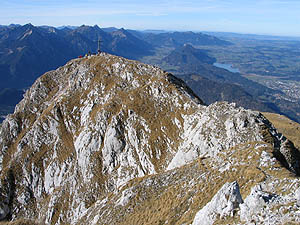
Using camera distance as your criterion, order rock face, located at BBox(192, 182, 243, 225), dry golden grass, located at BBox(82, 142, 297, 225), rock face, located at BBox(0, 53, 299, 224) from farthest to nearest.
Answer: rock face, located at BBox(0, 53, 299, 224), dry golden grass, located at BBox(82, 142, 297, 225), rock face, located at BBox(192, 182, 243, 225)

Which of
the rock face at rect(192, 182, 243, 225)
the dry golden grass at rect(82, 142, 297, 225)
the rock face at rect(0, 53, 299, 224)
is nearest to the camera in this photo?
the rock face at rect(192, 182, 243, 225)

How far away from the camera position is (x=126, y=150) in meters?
68.8

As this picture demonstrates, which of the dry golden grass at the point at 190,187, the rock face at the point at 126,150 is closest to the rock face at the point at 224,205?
the rock face at the point at 126,150

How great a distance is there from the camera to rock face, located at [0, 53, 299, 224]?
121 ft

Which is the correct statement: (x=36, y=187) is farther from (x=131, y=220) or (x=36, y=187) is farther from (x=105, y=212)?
(x=131, y=220)

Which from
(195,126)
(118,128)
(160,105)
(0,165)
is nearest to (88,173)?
(118,128)

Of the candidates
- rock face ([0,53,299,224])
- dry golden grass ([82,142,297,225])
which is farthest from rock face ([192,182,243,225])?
dry golden grass ([82,142,297,225])

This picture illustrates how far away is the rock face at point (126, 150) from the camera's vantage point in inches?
1452

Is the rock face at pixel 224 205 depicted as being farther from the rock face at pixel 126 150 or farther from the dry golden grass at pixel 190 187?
the dry golden grass at pixel 190 187

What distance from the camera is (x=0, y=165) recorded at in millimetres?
86812

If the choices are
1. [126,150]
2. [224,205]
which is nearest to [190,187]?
[224,205]

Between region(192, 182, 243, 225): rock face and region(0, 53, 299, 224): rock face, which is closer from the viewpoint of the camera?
region(192, 182, 243, 225): rock face

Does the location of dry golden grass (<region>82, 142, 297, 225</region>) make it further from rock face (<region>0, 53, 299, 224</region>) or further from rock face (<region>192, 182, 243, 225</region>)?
rock face (<region>192, 182, 243, 225</region>)

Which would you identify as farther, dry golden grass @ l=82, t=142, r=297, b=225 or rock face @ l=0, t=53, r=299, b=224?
rock face @ l=0, t=53, r=299, b=224
